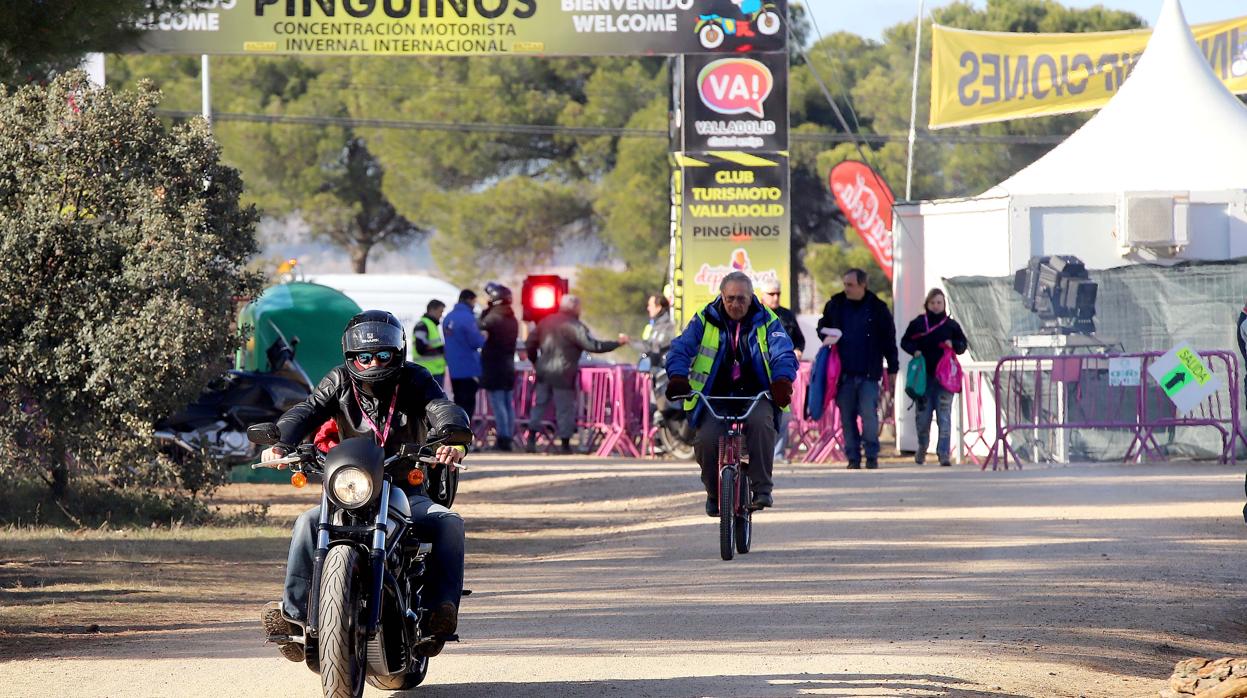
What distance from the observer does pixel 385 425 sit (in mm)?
7039

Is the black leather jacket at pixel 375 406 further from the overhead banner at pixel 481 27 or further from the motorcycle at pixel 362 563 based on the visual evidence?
the overhead banner at pixel 481 27

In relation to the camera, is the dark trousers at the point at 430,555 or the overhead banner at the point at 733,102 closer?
the dark trousers at the point at 430,555

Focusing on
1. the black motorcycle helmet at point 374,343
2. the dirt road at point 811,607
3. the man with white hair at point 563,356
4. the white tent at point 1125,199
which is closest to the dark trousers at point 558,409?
the man with white hair at point 563,356

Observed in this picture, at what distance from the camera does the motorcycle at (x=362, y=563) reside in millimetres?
6254

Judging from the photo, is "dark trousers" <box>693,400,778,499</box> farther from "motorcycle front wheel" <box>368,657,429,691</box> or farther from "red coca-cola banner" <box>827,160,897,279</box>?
"red coca-cola banner" <box>827,160,897,279</box>

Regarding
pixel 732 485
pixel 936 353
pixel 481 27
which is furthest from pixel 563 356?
pixel 732 485

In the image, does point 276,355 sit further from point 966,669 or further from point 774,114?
point 966,669

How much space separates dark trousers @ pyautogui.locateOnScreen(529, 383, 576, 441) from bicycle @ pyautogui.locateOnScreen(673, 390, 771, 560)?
11225 millimetres

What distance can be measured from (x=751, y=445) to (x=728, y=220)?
11.4m

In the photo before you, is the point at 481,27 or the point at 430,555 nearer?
the point at 430,555

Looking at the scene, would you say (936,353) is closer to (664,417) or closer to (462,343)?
(664,417)

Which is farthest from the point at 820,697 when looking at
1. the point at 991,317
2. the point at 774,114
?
the point at 774,114

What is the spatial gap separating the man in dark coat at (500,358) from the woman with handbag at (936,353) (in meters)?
5.64

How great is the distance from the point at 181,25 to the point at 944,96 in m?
12.1
